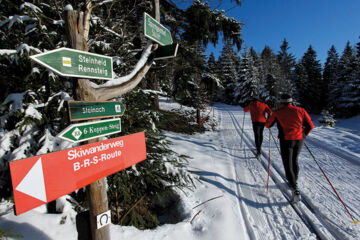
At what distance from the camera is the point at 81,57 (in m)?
1.63

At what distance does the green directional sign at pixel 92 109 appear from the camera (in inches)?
60.8

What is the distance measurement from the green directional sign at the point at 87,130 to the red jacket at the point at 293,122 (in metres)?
3.37

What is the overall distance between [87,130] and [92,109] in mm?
207

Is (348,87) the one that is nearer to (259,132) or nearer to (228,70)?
(228,70)

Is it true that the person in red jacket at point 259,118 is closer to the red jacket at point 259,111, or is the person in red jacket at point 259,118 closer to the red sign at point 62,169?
the red jacket at point 259,111

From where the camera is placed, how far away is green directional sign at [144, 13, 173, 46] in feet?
8.13

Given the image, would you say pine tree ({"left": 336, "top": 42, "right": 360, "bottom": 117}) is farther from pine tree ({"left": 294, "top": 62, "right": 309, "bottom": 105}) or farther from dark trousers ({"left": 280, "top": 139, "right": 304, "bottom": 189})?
dark trousers ({"left": 280, "top": 139, "right": 304, "bottom": 189})

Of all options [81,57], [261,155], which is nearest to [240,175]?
[261,155]

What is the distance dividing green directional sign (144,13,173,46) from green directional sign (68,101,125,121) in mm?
1188

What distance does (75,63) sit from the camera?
1.58 metres

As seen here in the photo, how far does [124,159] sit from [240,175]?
3775mm

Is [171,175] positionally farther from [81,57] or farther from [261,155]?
[261,155]

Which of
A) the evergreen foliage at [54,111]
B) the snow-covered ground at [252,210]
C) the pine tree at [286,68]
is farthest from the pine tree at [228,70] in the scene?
the evergreen foliage at [54,111]

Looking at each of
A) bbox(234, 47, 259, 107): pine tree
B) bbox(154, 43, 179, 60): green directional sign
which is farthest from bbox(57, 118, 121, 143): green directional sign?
bbox(234, 47, 259, 107): pine tree
